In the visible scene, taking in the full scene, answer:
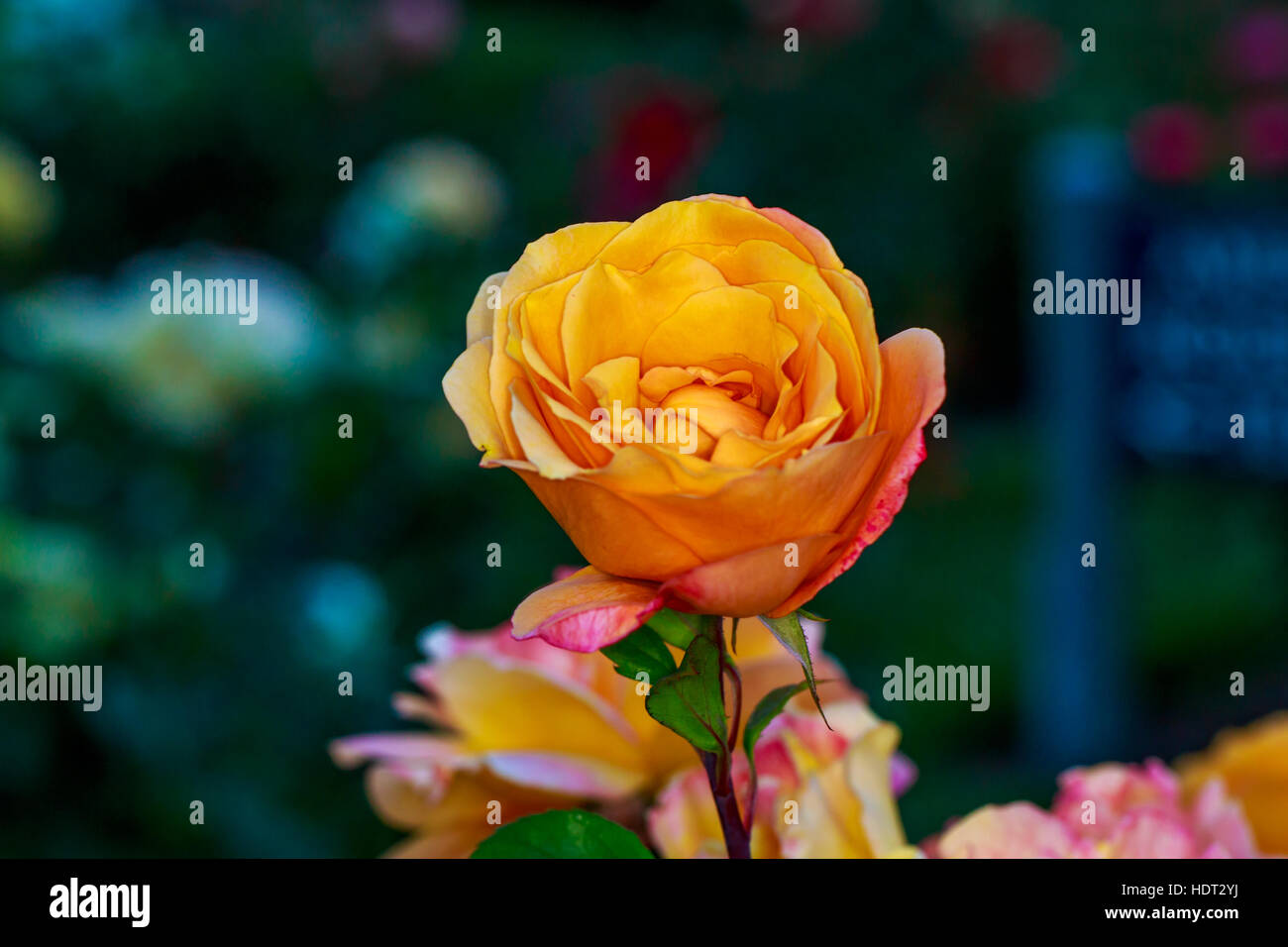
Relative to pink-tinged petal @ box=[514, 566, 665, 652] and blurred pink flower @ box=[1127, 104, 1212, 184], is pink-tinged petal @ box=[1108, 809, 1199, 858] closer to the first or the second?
pink-tinged petal @ box=[514, 566, 665, 652]

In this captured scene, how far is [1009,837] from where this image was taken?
320 mm

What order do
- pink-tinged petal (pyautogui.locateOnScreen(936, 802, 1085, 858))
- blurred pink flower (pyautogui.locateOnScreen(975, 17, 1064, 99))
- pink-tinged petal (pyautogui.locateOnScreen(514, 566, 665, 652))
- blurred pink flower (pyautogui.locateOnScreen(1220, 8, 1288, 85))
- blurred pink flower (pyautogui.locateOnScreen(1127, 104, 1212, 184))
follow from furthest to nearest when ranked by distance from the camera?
blurred pink flower (pyautogui.locateOnScreen(1220, 8, 1288, 85)) < blurred pink flower (pyautogui.locateOnScreen(975, 17, 1064, 99)) < blurred pink flower (pyautogui.locateOnScreen(1127, 104, 1212, 184)) < pink-tinged petal (pyautogui.locateOnScreen(936, 802, 1085, 858)) < pink-tinged petal (pyautogui.locateOnScreen(514, 566, 665, 652))

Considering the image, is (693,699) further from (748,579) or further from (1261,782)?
(1261,782)

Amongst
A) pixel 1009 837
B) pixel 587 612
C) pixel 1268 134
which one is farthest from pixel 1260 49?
pixel 587 612

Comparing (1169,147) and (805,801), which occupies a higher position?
(1169,147)

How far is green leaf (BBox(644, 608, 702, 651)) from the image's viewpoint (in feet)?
0.84

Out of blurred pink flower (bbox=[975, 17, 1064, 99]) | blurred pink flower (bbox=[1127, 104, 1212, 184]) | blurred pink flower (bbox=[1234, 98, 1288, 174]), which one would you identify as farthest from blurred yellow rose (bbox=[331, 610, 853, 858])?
blurred pink flower (bbox=[1234, 98, 1288, 174])

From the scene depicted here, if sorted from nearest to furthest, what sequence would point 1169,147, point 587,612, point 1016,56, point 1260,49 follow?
1. point 587,612
2. point 1169,147
3. point 1016,56
4. point 1260,49

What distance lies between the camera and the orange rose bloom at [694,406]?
8.6 inches

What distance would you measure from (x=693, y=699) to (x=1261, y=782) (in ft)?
0.88

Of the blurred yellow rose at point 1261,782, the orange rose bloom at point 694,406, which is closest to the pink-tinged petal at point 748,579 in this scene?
the orange rose bloom at point 694,406

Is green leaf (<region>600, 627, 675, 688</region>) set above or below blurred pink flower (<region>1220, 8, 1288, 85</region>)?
below

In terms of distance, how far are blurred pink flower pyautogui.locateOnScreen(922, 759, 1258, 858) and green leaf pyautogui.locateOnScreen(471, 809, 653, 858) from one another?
93 mm

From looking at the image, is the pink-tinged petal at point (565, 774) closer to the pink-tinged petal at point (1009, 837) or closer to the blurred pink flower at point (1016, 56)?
the pink-tinged petal at point (1009, 837)
